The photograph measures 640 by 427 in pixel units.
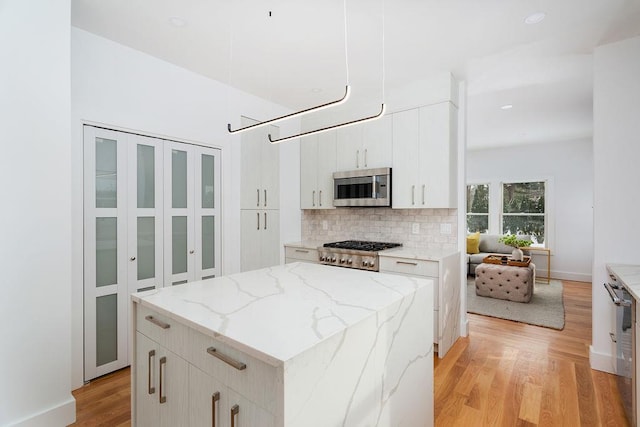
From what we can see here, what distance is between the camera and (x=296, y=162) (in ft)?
14.9

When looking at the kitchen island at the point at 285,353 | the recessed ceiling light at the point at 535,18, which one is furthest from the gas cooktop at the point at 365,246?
the recessed ceiling light at the point at 535,18

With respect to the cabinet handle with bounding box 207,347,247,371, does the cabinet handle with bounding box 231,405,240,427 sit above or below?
below

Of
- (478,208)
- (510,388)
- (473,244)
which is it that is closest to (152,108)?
(510,388)

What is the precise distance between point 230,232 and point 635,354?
3331mm

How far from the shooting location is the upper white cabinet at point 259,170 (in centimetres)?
383

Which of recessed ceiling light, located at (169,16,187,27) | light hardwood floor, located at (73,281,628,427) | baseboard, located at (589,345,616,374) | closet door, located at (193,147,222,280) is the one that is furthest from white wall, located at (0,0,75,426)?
baseboard, located at (589,345,616,374)

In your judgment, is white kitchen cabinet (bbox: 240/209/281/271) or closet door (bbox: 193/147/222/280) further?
white kitchen cabinet (bbox: 240/209/281/271)

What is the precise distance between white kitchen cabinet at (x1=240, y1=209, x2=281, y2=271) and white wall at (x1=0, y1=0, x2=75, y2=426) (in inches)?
71.7

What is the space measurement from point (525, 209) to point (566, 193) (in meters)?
0.77

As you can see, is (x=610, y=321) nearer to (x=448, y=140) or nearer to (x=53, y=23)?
(x=448, y=140)

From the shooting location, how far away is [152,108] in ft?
9.71

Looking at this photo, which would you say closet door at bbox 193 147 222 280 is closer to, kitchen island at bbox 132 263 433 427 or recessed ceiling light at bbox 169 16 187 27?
recessed ceiling light at bbox 169 16 187 27

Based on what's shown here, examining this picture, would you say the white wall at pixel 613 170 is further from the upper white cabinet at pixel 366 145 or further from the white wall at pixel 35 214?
the white wall at pixel 35 214

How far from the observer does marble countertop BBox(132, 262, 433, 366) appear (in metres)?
1.10
